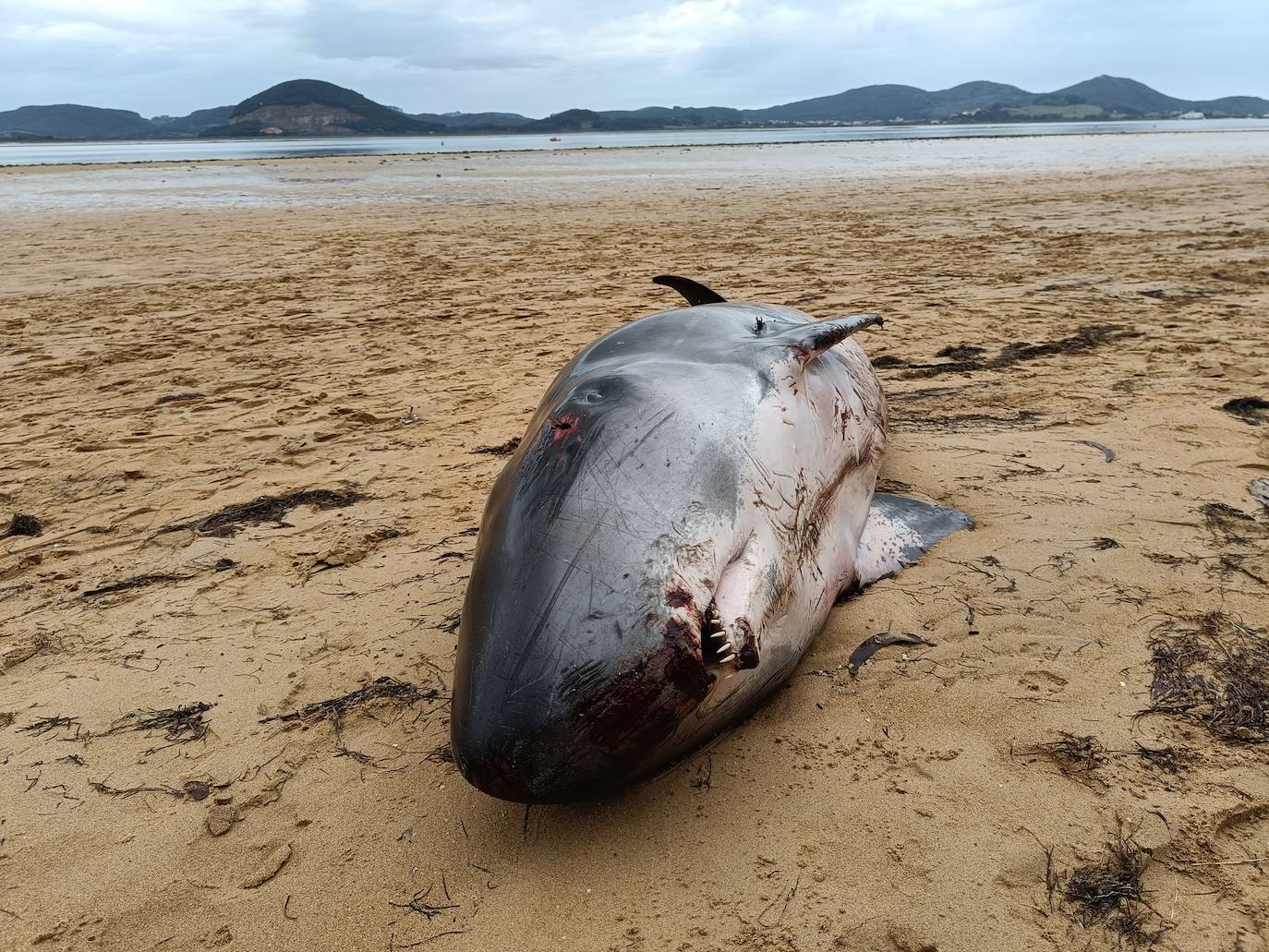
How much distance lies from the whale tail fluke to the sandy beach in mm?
107

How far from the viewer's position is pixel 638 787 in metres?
2.26

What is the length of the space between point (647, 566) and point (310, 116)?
548 feet

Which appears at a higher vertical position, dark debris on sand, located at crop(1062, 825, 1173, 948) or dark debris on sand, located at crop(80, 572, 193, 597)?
dark debris on sand, located at crop(1062, 825, 1173, 948)

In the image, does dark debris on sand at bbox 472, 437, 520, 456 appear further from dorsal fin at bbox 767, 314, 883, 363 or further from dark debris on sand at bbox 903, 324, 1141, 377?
dark debris on sand at bbox 903, 324, 1141, 377

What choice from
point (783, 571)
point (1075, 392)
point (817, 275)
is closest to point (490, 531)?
point (783, 571)

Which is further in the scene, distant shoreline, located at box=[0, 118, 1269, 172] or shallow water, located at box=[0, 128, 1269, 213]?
distant shoreline, located at box=[0, 118, 1269, 172]

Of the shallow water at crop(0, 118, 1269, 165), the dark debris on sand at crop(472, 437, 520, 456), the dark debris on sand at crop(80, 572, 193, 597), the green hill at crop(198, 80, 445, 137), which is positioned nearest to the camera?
the dark debris on sand at crop(80, 572, 193, 597)

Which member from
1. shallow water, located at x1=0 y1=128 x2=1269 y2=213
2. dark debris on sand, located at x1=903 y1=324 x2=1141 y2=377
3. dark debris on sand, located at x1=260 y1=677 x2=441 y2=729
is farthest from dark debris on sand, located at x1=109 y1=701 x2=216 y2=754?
shallow water, located at x1=0 y1=128 x2=1269 y2=213

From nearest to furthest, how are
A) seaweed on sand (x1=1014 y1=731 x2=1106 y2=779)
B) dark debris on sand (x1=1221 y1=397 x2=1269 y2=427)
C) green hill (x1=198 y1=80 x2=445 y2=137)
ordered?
seaweed on sand (x1=1014 y1=731 x2=1106 y2=779)
dark debris on sand (x1=1221 y1=397 x2=1269 y2=427)
green hill (x1=198 y1=80 x2=445 y2=137)

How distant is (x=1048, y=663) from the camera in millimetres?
2639

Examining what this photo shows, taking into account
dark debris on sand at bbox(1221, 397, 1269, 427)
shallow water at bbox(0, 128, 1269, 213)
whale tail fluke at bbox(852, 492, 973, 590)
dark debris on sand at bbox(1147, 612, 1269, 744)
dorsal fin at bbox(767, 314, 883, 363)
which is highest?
shallow water at bbox(0, 128, 1269, 213)

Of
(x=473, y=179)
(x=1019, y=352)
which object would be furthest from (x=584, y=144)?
(x=1019, y=352)

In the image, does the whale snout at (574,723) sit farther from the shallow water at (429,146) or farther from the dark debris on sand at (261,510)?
the shallow water at (429,146)

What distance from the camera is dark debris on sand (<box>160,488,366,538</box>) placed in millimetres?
4012
